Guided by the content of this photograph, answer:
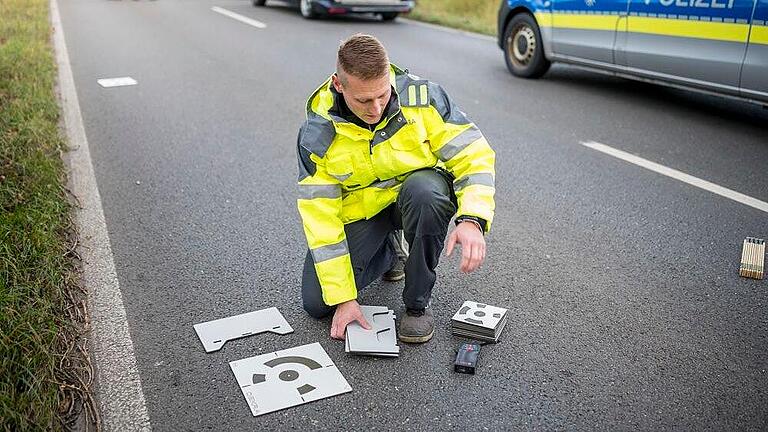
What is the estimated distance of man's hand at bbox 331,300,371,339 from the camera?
3322mm

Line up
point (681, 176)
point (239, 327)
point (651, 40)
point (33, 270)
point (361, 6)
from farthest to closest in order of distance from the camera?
point (361, 6)
point (651, 40)
point (681, 176)
point (33, 270)
point (239, 327)

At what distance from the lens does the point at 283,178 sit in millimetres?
5594

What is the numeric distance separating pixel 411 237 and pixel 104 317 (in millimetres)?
1487

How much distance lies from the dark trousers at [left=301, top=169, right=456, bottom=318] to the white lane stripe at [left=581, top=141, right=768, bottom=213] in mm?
2601

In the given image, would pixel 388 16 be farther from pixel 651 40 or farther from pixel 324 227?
pixel 324 227

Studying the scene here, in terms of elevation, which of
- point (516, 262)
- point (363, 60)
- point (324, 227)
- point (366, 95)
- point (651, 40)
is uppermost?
point (363, 60)

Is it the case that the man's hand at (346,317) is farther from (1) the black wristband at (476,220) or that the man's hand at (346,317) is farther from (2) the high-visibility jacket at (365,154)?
(1) the black wristband at (476,220)

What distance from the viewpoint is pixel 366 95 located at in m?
3.01

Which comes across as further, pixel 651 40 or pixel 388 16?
pixel 388 16

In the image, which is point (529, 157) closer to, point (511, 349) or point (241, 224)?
point (241, 224)

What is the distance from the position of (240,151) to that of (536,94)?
3579mm

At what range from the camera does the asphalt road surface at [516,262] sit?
9.58 ft

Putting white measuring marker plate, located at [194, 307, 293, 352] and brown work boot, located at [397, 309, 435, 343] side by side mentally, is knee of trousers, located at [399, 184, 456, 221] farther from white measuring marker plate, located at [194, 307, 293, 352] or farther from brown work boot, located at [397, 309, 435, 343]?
white measuring marker plate, located at [194, 307, 293, 352]

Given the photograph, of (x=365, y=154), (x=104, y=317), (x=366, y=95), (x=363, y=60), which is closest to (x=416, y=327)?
(x=365, y=154)
